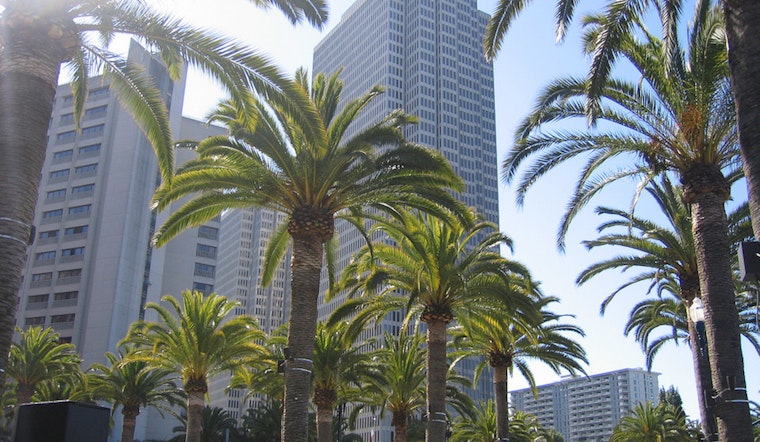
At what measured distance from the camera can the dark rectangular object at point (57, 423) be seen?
6.55 metres

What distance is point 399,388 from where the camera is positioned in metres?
35.2

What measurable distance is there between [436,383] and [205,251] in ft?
229

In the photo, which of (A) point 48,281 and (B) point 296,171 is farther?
(A) point 48,281

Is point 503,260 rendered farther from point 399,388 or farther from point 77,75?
point 77,75

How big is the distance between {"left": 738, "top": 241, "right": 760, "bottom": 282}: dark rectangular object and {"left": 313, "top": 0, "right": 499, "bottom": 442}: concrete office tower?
135203mm

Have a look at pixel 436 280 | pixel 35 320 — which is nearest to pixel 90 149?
pixel 35 320

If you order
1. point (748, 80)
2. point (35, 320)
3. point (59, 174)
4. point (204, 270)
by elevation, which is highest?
point (59, 174)

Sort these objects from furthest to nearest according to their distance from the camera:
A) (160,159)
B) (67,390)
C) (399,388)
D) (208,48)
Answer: (67,390) < (399,388) < (160,159) < (208,48)

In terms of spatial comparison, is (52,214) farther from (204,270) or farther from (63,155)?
(204,270)

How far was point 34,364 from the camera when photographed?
4000 centimetres

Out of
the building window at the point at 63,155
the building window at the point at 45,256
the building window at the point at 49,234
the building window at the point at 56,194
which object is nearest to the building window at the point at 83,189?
the building window at the point at 56,194

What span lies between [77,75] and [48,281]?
70.3 meters

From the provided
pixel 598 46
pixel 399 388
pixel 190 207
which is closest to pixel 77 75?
pixel 190 207

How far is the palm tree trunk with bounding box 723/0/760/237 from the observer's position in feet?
30.9
